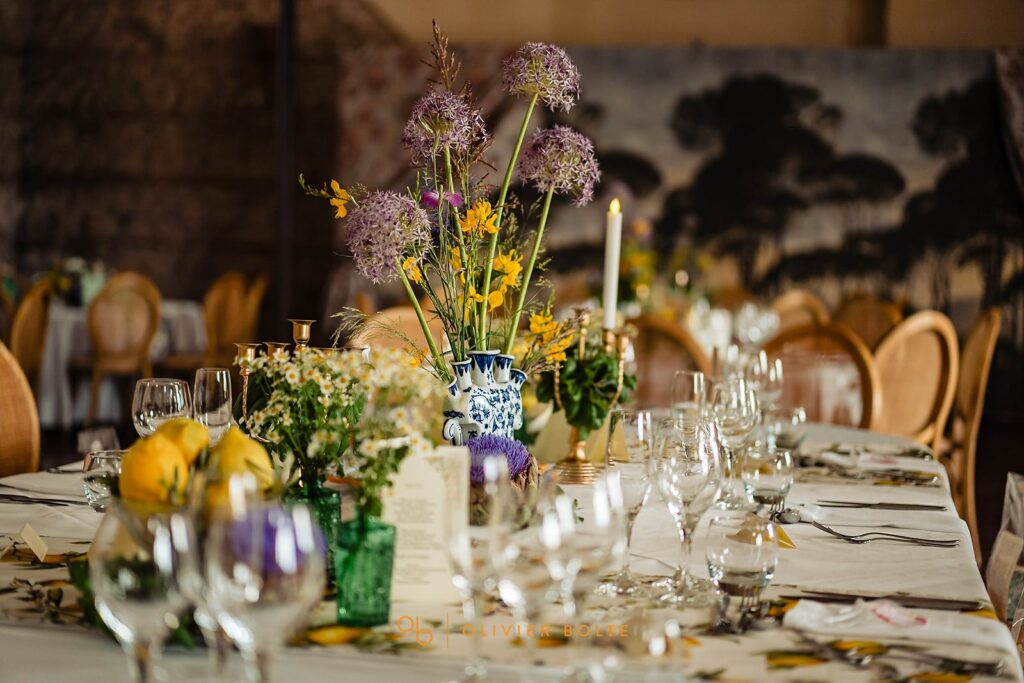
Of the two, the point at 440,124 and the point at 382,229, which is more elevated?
the point at 440,124

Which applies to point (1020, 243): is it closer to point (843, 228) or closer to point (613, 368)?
point (843, 228)

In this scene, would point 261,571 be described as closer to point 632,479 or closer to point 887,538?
point 632,479

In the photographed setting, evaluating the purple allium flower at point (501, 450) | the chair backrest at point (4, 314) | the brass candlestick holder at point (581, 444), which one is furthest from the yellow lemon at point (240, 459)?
the chair backrest at point (4, 314)

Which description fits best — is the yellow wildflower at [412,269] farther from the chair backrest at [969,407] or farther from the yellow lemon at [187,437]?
the chair backrest at [969,407]

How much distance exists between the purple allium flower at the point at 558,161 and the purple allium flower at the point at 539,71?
0.04 m

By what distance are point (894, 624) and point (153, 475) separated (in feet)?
2.47

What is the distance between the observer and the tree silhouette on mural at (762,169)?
762 centimetres

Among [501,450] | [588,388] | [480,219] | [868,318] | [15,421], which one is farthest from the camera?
[868,318]

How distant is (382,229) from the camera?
130 cm

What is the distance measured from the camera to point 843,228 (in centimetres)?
763

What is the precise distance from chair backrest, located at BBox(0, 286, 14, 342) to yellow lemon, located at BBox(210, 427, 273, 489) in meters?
5.46

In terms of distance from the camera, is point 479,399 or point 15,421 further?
point 15,421

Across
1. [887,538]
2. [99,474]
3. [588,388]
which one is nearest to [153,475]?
[99,474]

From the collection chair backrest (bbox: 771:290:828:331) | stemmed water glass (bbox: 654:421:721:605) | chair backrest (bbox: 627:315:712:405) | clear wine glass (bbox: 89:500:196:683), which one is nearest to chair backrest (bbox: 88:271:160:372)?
chair backrest (bbox: 627:315:712:405)
